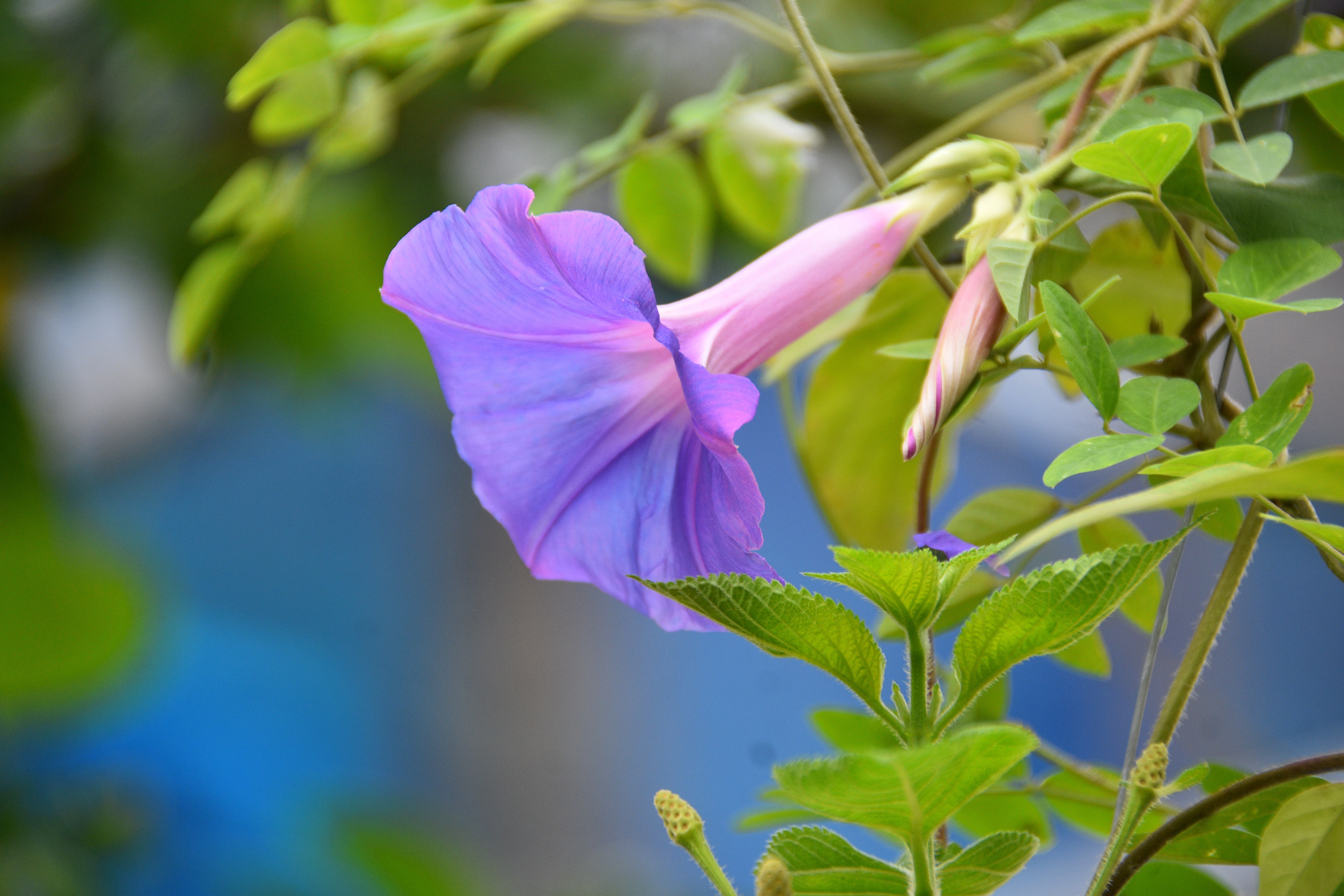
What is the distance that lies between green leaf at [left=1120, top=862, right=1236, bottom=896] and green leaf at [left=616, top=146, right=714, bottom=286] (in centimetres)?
26

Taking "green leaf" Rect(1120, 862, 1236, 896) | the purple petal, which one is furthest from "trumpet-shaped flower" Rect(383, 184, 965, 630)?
"green leaf" Rect(1120, 862, 1236, 896)

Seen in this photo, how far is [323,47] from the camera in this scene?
13.9 inches

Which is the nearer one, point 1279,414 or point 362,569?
point 1279,414

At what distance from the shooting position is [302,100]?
38cm

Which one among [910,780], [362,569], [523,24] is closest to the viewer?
[910,780]

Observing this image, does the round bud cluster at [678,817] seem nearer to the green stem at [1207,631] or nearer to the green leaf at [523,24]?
the green stem at [1207,631]

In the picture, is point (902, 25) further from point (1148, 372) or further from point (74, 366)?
point (74, 366)

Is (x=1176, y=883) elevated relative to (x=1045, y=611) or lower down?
lower down

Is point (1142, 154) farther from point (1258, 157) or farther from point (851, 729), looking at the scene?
point (851, 729)

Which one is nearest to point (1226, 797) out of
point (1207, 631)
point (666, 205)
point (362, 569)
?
point (1207, 631)

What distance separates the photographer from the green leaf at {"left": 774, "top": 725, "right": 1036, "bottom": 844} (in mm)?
115

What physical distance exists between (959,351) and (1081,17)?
110mm

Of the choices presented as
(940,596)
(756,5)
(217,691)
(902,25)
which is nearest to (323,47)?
(940,596)

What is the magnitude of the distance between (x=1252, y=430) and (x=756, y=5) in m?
1.00
